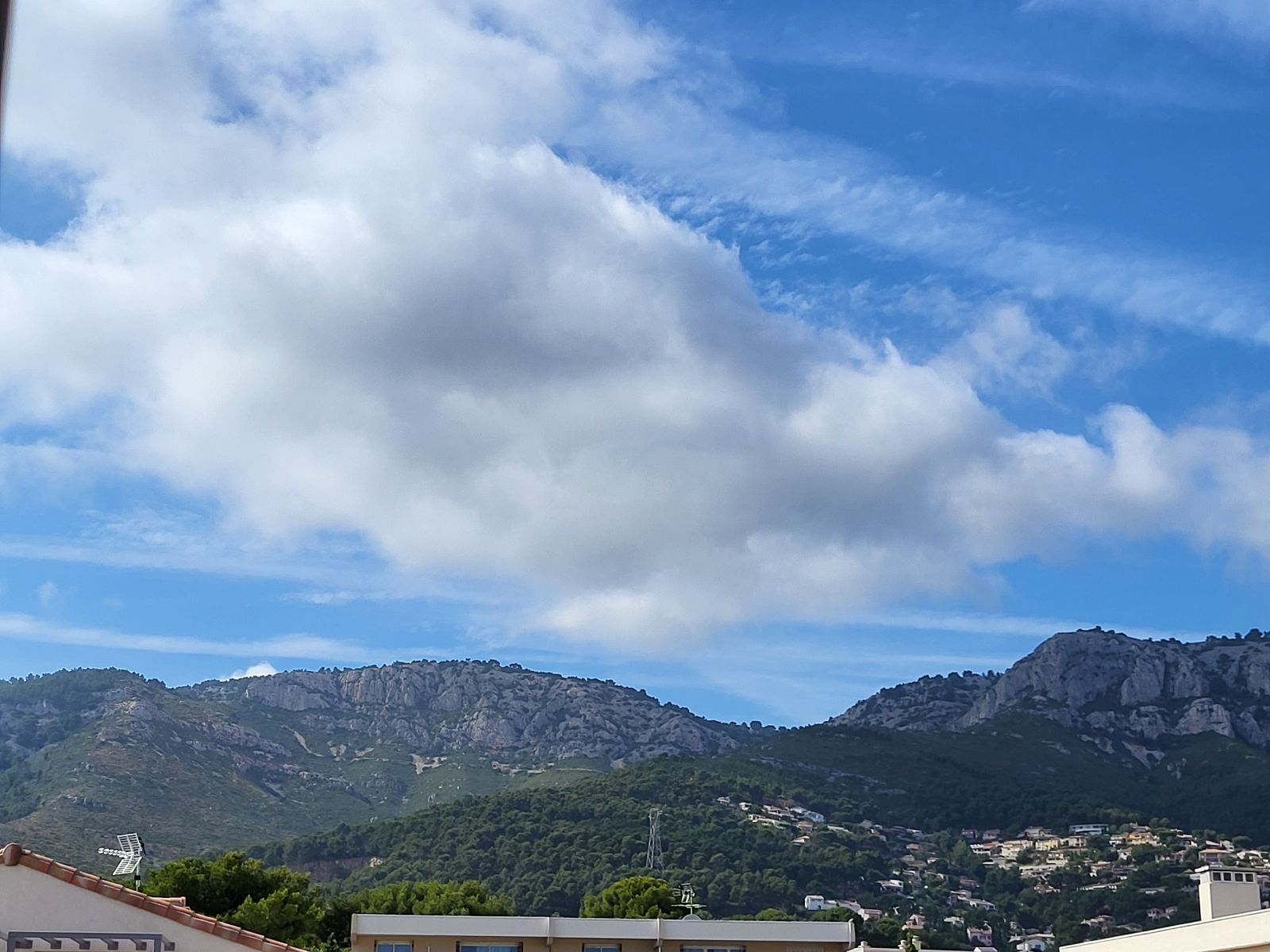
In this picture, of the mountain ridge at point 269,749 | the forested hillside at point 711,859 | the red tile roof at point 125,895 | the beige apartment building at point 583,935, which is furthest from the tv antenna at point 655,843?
the red tile roof at point 125,895

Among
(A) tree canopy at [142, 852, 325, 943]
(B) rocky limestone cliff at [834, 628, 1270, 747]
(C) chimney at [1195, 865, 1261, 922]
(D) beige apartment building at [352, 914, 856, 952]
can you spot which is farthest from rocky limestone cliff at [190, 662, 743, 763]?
(C) chimney at [1195, 865, 1261, 922]

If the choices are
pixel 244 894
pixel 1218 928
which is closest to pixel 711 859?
pixel 244 894

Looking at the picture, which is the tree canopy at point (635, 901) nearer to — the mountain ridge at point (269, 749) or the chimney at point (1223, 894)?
the chimney at point (1223, 894)

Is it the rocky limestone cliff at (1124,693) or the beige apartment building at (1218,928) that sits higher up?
the rocky limestone cliff at (1124,693)

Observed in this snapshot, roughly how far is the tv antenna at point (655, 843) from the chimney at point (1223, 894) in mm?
81399

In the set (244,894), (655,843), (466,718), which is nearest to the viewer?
(244,894)

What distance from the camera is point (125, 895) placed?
2025 cm

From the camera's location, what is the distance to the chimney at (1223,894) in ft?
107

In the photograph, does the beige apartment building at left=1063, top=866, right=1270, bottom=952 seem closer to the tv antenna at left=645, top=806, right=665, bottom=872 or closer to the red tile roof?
the red tile roof

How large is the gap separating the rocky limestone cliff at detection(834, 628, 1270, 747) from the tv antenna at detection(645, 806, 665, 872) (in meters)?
59.7

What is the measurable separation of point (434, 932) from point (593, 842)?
268ft

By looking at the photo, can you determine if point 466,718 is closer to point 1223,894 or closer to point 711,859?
point 711,859

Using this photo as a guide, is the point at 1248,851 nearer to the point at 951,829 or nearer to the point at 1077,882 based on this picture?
the point at 1077,882

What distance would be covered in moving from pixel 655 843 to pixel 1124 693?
77.9 m
